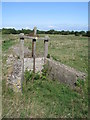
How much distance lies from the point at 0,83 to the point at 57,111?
2.35 m

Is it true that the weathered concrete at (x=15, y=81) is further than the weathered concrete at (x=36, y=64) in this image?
No

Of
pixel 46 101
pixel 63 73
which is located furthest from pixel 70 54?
pixel 46 101

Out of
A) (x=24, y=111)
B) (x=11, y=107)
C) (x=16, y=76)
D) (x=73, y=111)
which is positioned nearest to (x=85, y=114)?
(x=73, y=111)

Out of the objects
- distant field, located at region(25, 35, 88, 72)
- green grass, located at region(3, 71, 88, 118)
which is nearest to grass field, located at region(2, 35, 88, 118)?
green grass, located at region(3, 71, 88, 118)

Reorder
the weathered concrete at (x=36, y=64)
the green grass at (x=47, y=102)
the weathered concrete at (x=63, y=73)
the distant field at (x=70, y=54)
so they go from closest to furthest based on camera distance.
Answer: the green grass at (x=47, y=102) → the weathered concrete at (x=63, y=73) → the weathered concrete at (x=36, y=64) → the distant field at (x=70, y=54)

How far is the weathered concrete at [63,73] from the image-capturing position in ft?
24.7

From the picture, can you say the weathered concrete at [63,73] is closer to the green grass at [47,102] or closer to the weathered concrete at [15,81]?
the green grass at [47,102]

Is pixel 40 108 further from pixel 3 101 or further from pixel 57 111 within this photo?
pixel 3 101

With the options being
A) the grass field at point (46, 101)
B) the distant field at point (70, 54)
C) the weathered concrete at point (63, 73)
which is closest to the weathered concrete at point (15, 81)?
the grass field at point (46, 101)

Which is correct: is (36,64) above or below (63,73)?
above

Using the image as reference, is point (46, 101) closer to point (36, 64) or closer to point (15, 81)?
point (15, 81)

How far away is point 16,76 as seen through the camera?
6516 millimetres

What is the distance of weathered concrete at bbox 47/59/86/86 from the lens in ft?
24.7

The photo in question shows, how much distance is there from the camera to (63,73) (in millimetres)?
8062
